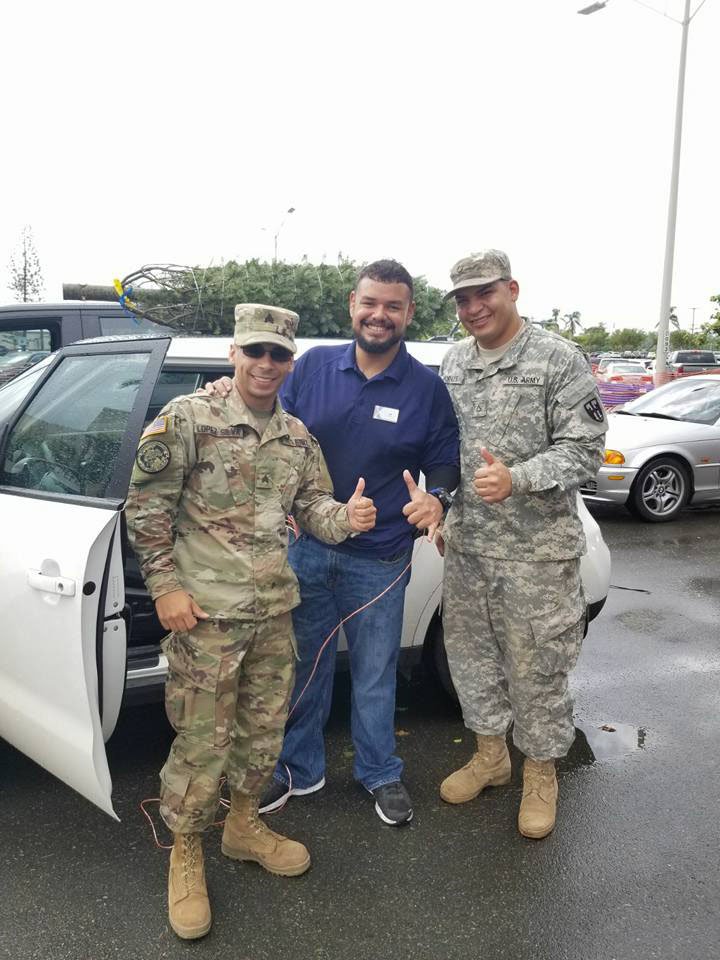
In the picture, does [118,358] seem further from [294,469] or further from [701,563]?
[701,563]

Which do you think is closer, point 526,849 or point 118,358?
point 526,849

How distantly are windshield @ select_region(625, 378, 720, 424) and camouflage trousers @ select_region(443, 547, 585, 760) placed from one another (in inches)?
249

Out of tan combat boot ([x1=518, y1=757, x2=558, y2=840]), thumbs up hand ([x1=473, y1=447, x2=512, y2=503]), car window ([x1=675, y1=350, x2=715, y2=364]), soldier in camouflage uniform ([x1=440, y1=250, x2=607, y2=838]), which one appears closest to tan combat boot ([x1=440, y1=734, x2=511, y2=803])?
soldier in camouflage uniform ([x1=440, y1=250, x2=607, y2=838])

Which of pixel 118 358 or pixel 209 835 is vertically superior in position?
pixel 118 358

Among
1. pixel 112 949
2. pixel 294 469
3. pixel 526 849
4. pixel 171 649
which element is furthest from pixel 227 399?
pixel 526 849

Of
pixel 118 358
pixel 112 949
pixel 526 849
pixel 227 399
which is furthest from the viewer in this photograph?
pixel 118 358

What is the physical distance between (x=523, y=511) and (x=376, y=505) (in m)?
0.51

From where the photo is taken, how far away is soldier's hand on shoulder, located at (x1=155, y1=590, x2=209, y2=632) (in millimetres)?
2213

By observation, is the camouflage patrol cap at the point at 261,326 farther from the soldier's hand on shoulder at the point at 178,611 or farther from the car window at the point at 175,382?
the car window at the point at 175,382

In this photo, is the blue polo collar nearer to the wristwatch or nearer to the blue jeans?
the wristwatch

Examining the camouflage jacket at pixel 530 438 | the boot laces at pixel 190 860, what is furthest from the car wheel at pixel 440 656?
the boot laces at pixel 190 860

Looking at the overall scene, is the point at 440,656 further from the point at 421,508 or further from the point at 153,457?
the point at 153,457

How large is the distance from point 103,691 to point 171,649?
246mm

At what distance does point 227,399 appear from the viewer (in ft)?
7.67
